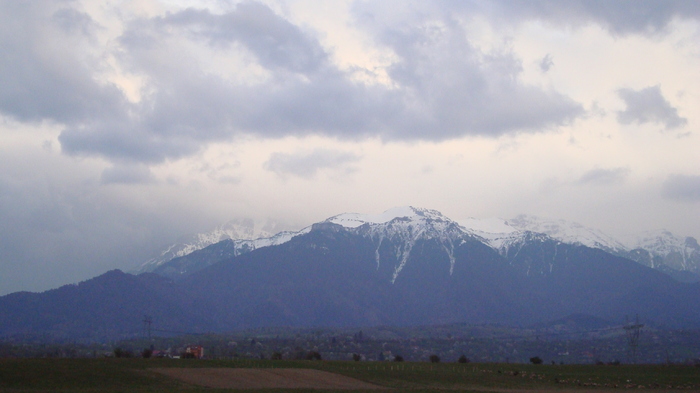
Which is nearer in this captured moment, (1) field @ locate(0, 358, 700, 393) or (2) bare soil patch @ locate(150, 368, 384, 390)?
(1) field @ locate(0, 358, 700, 393)

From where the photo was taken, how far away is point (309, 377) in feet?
344

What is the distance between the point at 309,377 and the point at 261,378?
8.19 metres

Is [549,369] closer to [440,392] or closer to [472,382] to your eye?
[472,382]

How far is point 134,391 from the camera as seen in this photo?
3004 inches

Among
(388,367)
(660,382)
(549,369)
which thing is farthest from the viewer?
(549,369)

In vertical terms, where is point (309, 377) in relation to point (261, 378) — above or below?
below

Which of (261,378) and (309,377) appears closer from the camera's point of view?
(261,378)

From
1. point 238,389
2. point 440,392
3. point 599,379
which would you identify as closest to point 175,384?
point 238,389

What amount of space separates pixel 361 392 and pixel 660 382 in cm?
5693

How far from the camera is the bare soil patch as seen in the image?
91.5 m

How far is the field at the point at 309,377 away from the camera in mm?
83625

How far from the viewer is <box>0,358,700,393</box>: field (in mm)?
83625

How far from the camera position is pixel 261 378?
326ft

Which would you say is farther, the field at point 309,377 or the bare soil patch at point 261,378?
the bare soil patch at point 261,378
